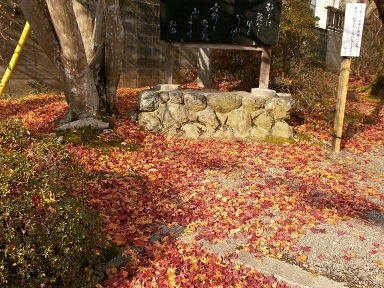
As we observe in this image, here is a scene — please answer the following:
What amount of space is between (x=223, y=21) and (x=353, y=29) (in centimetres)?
299

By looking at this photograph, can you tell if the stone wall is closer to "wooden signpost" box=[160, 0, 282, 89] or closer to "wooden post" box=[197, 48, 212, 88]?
"wooden signpost" box=[160, 0, 282, 89]

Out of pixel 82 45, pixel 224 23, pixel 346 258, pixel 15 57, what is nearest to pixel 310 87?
pixel 224 23

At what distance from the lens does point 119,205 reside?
4.73m

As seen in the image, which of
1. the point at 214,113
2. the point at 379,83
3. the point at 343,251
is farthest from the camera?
the point at 379,83

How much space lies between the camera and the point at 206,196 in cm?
520

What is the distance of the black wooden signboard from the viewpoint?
8102mm

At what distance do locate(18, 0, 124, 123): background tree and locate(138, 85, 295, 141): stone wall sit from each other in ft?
3.30

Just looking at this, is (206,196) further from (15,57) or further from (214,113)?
(15,57)

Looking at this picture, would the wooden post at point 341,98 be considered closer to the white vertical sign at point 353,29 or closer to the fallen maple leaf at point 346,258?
the white vertical sign at point 353,29

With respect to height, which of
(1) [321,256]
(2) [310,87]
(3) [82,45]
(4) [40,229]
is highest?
(3) [82,45]

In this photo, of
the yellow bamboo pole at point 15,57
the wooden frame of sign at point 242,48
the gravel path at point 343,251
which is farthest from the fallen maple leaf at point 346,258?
the yellow bamboo pole at point 15,57

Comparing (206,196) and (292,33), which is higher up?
(292,33)

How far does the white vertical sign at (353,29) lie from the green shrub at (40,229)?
6.60 m

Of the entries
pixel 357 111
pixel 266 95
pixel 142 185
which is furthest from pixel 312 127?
pixel 142 185
